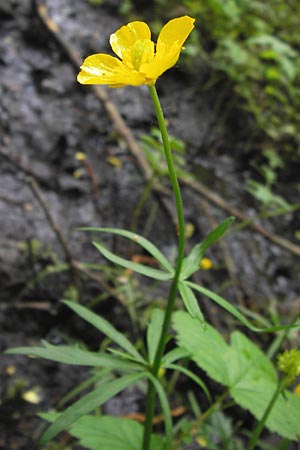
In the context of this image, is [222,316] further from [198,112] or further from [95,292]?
[198,112]

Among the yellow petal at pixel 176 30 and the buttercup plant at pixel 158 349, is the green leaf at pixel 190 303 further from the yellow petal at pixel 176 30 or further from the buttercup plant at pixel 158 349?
the yellow petal at pixel 176 30

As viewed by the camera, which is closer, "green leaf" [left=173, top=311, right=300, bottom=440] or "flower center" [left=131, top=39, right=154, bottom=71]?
"flower center" [left=131, top=39, right=154, bottom=71]

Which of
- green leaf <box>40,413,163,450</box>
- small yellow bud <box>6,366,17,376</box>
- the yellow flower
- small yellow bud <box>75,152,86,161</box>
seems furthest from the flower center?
small yellow bud <box>75,152,86,161</box>

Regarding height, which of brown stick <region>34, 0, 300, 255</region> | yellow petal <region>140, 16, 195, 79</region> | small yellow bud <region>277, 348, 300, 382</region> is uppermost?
yellow petal <region>140, 16, 195, 79</region>

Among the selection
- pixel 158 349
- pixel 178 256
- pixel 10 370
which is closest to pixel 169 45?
pixel 178 256

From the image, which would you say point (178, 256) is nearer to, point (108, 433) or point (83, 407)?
point (83, 407)

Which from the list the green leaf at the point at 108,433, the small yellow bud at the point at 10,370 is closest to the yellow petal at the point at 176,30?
the green leaf at the point at 108,433

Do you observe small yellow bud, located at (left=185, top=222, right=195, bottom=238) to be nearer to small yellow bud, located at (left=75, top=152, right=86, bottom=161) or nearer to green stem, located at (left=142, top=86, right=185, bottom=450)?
small yellow bud, located at (left=75, top=152, right=86, bottom=161)

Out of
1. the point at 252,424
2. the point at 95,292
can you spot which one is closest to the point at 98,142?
the point at 95,292
